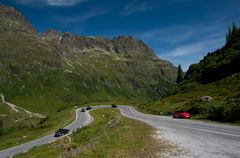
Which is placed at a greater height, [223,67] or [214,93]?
[223,67]

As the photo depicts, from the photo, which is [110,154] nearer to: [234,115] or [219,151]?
[219,151]

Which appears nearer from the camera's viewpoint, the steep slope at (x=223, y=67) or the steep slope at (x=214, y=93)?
the steep slope at (x=214, y=93)

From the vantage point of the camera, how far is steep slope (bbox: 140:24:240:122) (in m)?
54.8

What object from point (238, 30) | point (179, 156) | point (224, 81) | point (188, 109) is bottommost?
point (179, 156)

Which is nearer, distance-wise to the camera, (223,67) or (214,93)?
(214,93)

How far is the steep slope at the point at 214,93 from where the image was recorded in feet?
180

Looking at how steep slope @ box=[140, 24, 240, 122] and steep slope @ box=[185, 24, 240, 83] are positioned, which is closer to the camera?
steep slope @ box=[140, 24, 240, 122]

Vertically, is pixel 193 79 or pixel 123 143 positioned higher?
pixel 193 79

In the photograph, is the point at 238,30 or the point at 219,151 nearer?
the point at 219,151

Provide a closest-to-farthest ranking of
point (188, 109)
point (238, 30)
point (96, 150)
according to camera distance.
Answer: point (96, 150) < point (188, 109) < point (238, 30)

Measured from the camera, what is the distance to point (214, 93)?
9181 cm

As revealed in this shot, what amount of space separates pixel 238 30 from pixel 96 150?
546 feet

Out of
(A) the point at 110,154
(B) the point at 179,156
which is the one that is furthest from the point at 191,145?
(A) the point at 110,154

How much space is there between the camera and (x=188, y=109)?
7569 cm
